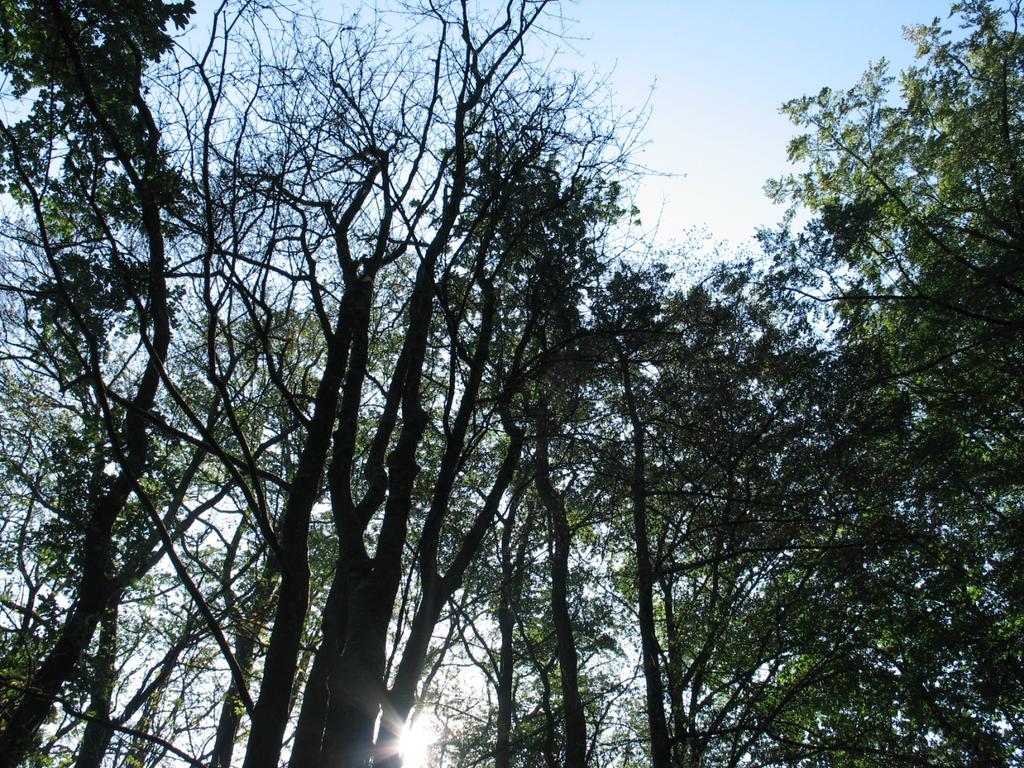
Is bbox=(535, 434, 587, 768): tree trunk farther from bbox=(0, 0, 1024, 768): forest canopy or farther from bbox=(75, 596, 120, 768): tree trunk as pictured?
bbox=(75, 596, 120, 768): tree trunk

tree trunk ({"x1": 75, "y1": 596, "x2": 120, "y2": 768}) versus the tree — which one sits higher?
the tree

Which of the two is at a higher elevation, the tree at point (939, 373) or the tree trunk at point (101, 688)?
the tree at point (939, 373)

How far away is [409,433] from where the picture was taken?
6.64 m

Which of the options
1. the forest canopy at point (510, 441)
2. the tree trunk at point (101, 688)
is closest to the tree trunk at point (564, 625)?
the forest canopy at point (510, 441)

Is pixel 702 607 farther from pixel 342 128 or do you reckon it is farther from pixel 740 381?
pixel 342 128

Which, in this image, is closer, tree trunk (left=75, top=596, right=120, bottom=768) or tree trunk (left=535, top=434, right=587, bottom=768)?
tree trunk (left=75, top=596, right=120, bottom=768)

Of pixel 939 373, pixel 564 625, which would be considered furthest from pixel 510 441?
pixel 939 373

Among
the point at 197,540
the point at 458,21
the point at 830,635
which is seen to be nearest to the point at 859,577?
the point at 830,635

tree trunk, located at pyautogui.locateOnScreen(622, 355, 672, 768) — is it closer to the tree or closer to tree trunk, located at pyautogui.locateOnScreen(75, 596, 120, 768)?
the tree

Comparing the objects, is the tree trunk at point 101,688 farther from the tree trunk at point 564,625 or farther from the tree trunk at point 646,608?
the tree trunk at point 646,608

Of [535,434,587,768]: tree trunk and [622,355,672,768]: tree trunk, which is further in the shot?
[535,434,587,768]: tree trunk

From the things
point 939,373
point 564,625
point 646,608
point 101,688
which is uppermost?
point 939,373

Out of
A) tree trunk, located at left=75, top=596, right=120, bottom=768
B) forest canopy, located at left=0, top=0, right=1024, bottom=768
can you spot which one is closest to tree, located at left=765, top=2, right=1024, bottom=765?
forest canopy, located at left=0, top=0, right=1024, bottom=768

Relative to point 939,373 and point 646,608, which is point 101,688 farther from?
point 939,373
